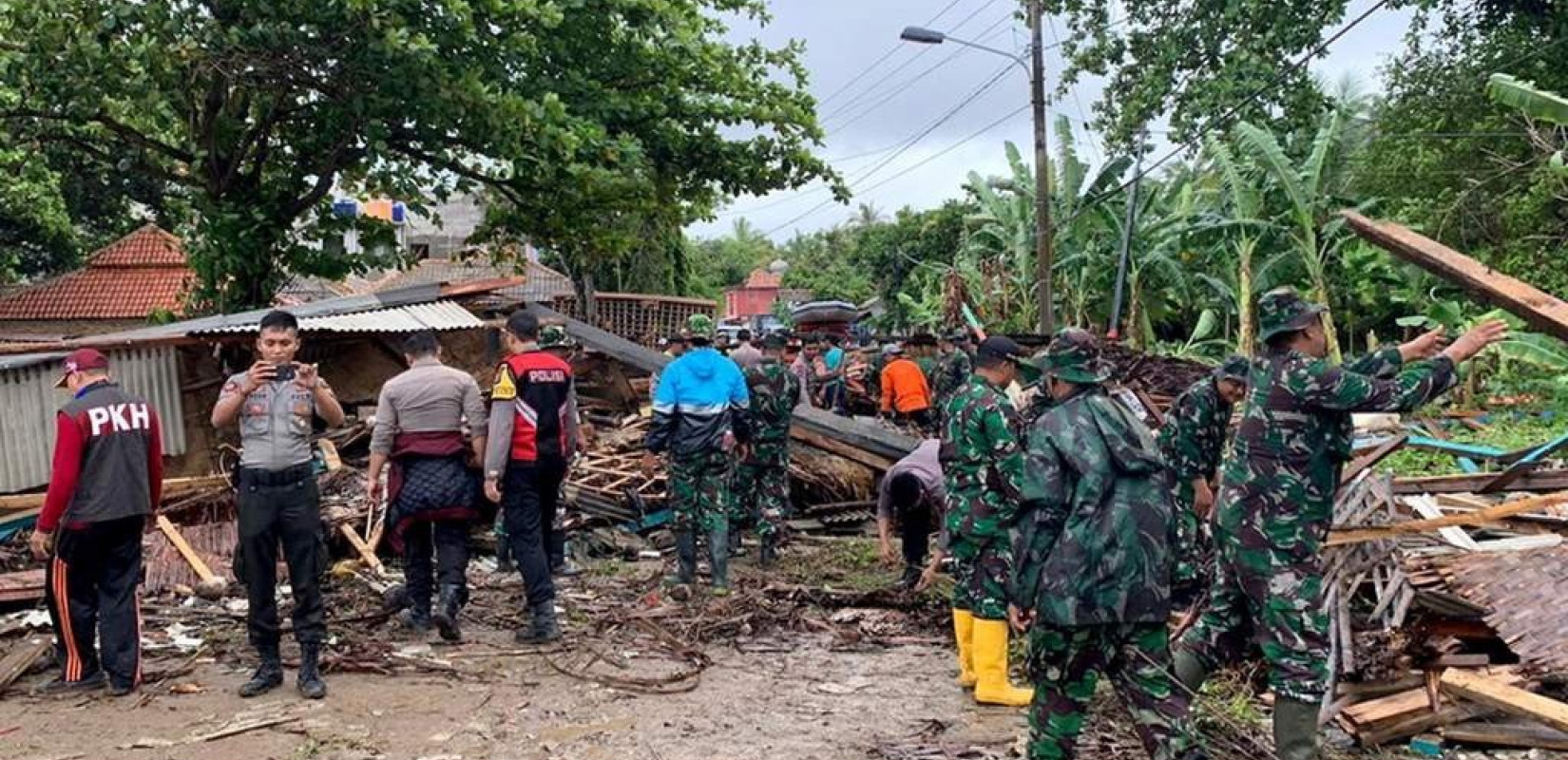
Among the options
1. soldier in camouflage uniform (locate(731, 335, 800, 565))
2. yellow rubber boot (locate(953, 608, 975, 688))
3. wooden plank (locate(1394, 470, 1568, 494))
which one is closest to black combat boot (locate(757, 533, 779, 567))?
soldier in camouflage uniform (locate(731, 335, 800, 565))

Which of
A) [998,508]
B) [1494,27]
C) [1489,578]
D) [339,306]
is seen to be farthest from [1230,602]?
[1494,27]

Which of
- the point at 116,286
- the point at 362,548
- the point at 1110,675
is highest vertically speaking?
the point at 116,286

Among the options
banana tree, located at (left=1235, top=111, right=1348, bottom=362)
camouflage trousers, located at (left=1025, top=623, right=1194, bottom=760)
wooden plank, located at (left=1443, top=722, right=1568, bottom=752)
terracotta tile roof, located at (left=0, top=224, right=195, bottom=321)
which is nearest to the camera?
camouflage trousers, located at (left=1025, top=623, right=1194, bottom=760)

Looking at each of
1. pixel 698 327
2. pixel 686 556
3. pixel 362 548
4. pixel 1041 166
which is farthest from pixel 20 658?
pixel 1041 166

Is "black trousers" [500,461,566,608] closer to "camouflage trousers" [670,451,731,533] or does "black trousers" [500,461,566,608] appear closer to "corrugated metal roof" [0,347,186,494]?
"camouflage trousers" [670,451,731,533]

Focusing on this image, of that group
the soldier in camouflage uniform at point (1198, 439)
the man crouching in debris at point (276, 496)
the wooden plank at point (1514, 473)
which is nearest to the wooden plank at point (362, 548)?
the man crouching in debris at point (276, 496)

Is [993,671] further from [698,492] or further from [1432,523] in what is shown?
[698,492]

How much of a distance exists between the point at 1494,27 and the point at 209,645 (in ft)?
67.3

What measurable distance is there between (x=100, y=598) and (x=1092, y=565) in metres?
4.82

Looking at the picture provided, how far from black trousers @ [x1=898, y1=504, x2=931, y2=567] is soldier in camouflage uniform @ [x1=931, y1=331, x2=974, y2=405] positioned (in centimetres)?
277

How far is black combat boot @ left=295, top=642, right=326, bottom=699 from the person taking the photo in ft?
18.6

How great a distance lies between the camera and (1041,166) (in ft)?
58.9

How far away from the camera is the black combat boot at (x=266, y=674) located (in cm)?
573

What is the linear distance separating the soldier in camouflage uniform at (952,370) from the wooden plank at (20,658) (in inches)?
274
